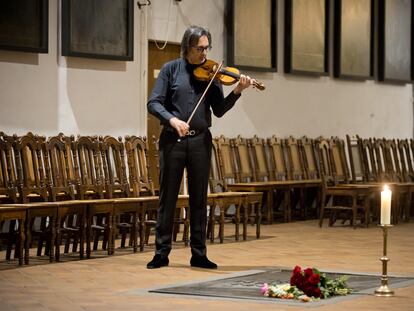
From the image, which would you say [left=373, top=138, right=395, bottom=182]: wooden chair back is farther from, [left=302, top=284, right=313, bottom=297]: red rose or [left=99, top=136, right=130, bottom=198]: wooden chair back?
[left=302, top=284, right=313, bottom=297]: red rose

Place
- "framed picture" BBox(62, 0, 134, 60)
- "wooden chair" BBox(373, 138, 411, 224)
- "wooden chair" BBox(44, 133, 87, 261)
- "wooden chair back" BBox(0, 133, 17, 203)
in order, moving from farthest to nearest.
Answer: "wooden chair" BBox(373, 138, 411, 224), "framed picture" BBox(62, 0, 134, 60), "wooden chair" BBox(44, 133, 87, 261), "wooden chair back" BBox(0, 133, 17, 203)

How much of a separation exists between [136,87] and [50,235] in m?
3.60

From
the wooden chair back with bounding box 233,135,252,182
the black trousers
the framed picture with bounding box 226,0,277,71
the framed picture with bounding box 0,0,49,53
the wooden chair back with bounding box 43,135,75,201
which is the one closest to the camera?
the black trousers

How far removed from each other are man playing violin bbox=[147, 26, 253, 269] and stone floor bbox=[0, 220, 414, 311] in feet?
0.81

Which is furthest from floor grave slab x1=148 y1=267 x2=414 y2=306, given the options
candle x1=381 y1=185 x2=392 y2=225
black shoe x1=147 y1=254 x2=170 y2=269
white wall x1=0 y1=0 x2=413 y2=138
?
white wall x1=0 y1=0 x2=413 y2=138

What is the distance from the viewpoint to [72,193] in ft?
27.8

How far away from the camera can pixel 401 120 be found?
15453mm

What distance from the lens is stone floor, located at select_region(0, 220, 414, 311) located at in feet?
17.4

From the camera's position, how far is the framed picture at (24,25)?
935 centimetres

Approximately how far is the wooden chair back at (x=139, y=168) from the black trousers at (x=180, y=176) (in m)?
2.15

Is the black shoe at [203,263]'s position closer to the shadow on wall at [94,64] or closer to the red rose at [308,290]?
the red rose at [308,290]

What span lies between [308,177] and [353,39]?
268 cm

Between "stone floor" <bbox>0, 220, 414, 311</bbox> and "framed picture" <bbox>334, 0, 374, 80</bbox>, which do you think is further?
"framed picture" <bbox>334, 0, 374, 80</bbox>

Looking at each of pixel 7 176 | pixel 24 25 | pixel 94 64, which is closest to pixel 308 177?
pixel 94 64
